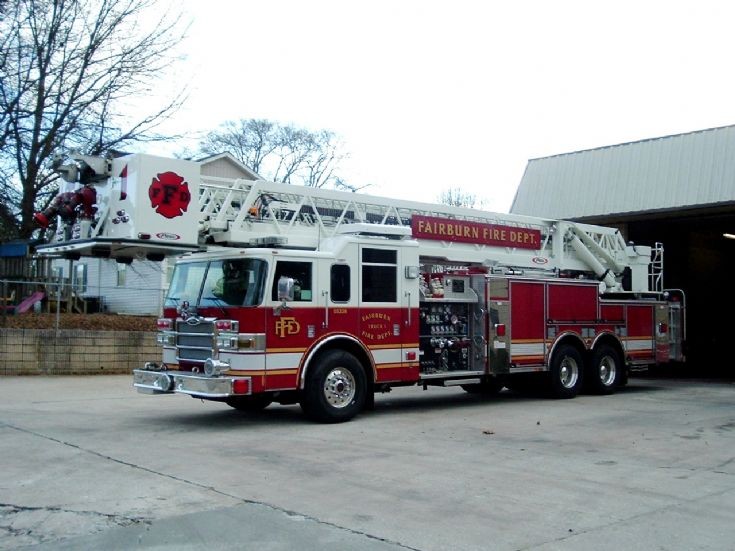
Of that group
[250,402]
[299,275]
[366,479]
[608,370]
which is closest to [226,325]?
[299,275]

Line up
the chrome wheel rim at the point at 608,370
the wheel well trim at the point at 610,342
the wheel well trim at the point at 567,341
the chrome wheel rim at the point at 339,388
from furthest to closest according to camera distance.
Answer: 1. the chrome wheel rim at the point at 608,370
2. the wheel well trim at the point at 610,342
3. the wheel well trim at the point at 567,341
4. the chrome wheel rim at the point at 339,388

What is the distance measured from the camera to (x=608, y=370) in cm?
1611

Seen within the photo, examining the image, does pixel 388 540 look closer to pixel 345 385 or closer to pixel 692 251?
pixel 345 385

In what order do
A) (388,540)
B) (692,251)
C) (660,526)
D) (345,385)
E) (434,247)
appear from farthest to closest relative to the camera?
(692,251) → (434,247) → (345,385) → (660,526) → (388,540)

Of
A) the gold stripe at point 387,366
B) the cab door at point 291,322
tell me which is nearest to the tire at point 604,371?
the gold stripe at point 387,366

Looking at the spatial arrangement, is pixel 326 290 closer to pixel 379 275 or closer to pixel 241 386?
pixel 379 275

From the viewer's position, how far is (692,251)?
2709 centimetres

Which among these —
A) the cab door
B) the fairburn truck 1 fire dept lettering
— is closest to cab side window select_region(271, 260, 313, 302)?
the cab door

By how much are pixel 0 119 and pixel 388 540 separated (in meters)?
16.9

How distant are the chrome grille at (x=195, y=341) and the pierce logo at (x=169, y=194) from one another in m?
1.63

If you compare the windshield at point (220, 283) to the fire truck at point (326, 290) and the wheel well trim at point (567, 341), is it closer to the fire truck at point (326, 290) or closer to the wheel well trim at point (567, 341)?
the fire truck at point (326, 290)

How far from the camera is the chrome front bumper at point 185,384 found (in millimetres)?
10141

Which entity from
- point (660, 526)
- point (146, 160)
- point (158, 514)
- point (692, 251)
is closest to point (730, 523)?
point (660, 526)

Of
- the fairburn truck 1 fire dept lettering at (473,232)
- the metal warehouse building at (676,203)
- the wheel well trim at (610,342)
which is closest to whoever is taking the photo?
the fairburn truck 1 fire dept lettering at (473,232)
